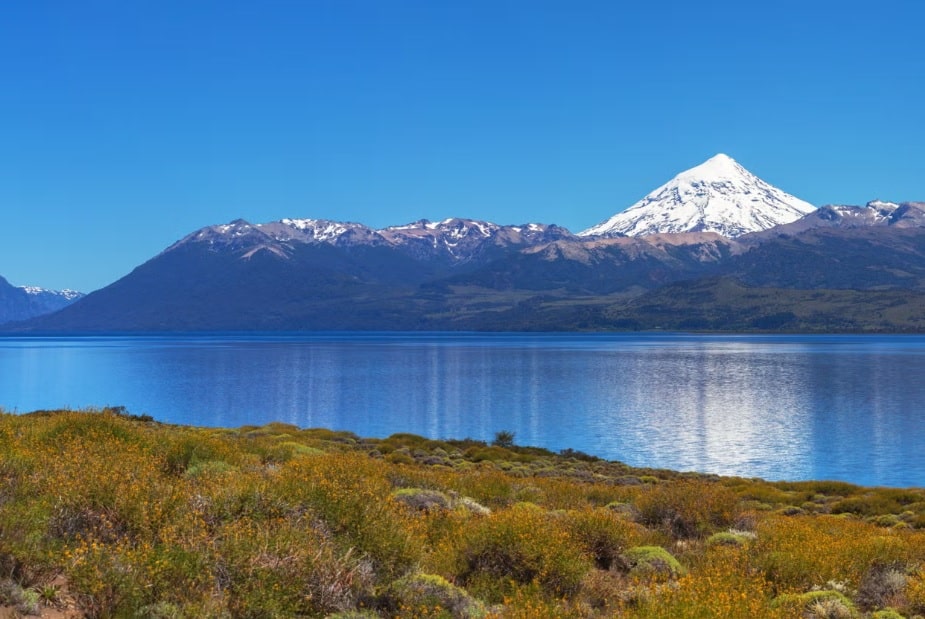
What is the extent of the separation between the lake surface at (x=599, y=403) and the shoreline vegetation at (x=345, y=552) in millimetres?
47512

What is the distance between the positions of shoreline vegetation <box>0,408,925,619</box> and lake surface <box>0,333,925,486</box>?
4751cm

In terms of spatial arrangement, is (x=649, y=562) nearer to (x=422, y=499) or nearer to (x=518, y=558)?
(x=518, y=558)

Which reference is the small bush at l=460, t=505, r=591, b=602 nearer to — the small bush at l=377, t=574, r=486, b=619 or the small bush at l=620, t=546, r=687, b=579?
the small bush at l=377, t=574, r=486, b=619

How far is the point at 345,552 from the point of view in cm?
1198

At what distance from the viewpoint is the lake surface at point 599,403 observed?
68.4 m

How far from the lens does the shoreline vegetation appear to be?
970 cm

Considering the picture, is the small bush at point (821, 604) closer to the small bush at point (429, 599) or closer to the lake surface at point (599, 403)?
the small bush at point (429, 599)

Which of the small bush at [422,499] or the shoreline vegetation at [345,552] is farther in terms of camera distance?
the small bush at [422,499]

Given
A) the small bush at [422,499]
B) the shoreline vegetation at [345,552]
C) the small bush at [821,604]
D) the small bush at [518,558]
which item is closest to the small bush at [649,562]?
the shoreline vegetation at [345,552]

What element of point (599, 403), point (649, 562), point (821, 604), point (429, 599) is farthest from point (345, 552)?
point (599, 403)

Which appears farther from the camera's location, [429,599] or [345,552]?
[345,552]

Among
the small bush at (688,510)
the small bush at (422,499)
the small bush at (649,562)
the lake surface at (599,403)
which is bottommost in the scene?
the lake surface at (599,403)

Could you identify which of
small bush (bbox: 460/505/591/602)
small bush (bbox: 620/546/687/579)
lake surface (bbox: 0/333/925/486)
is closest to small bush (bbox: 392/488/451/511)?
small bush (bbox: 460/505/591/602)

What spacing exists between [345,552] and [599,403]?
93431 mm
